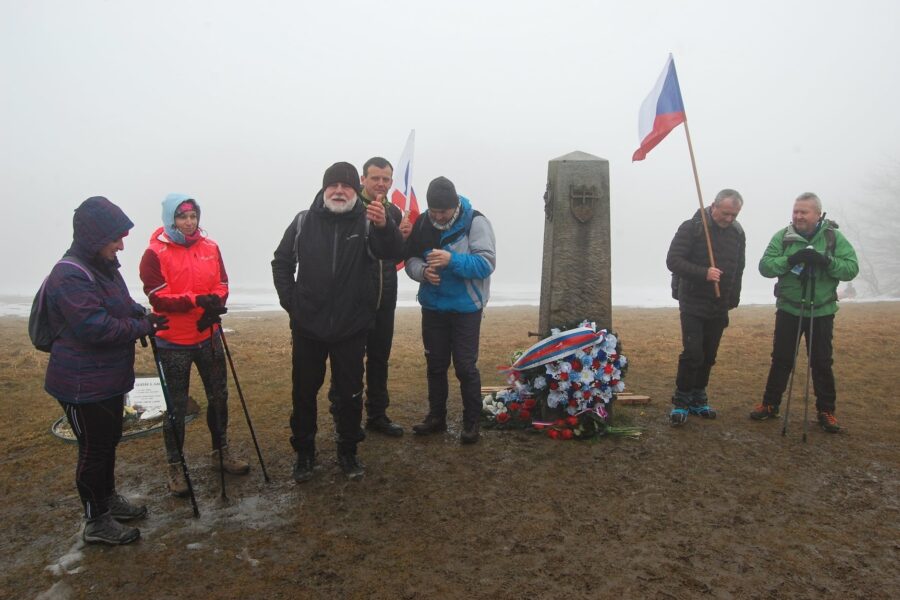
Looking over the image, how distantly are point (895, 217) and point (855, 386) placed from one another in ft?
178

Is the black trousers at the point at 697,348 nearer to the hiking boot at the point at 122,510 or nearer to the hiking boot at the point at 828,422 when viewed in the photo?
the hiking boot at the point at 828,422

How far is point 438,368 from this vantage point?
4.94 meters

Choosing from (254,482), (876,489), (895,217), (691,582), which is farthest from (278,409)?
(895,217)

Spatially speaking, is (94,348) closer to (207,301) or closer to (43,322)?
(43,322)

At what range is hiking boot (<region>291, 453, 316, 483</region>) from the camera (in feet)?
13.1

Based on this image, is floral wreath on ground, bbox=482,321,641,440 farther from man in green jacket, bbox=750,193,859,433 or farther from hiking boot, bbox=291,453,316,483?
hiking boot, bbox=291,453,316,483

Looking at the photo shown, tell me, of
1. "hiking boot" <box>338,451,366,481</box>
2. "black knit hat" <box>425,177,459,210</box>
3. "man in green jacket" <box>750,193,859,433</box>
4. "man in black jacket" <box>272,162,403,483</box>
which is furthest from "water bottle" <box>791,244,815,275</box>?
"hiking boot" <box>338,451,366,481</box>

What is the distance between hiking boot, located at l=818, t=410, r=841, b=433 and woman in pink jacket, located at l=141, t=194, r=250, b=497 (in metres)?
5.36

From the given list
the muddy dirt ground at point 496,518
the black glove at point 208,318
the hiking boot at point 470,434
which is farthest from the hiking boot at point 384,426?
the black glove at point 208,318

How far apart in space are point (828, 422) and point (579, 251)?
283 centimetres

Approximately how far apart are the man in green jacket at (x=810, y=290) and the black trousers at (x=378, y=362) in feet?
12.3

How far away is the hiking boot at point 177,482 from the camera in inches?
148

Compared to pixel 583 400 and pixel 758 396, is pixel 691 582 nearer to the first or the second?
pixel 583 400

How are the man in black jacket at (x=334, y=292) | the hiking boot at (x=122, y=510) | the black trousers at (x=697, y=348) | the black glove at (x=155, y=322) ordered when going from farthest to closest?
1. the black trousers at (x=697, y=348)
2. the man in black jacket at (x=334, y=292)
3. the hiking boot at (x=122, y=510)
4. the black glove at (x=155, y=322)
